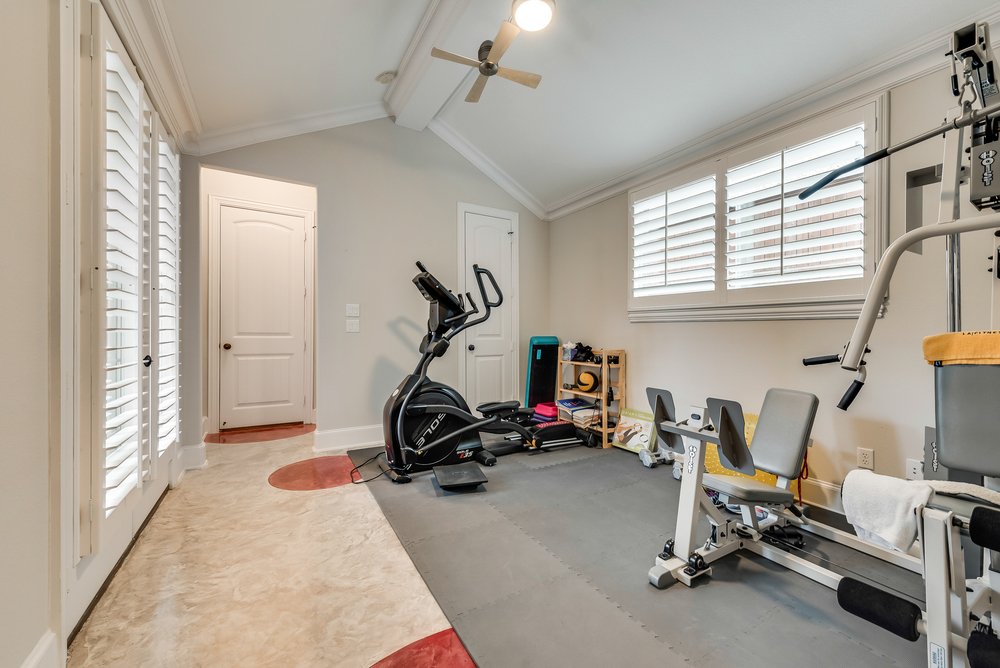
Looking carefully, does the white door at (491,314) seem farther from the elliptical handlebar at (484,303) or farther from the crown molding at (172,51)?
the crown molding at (172,51)

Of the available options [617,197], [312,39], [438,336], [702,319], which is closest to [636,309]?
[702,319]

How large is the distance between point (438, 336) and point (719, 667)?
258 cm

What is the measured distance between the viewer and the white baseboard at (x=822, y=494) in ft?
7.90

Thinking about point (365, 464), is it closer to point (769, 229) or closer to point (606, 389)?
point (606, 389)

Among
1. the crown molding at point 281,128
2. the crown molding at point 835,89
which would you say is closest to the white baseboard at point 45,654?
the crown molding at point 281,128

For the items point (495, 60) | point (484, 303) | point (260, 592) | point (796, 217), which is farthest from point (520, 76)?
point (260, 592)

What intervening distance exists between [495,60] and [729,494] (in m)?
2.69

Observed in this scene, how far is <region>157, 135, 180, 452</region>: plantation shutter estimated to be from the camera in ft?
7.86

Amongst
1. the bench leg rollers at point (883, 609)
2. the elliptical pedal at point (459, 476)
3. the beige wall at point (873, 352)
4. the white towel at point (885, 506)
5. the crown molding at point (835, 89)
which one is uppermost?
the crown molding at point (835, 89)

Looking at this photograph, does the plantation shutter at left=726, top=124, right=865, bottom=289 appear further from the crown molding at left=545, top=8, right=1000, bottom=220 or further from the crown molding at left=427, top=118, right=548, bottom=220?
the crown molding at left=427, top=118, right=548, bottom=220

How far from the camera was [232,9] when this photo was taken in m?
2.16

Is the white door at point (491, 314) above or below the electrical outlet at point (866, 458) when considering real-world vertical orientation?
above

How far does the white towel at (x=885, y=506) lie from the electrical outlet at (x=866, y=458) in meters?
1.42

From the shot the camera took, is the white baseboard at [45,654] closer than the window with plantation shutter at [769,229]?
Yes
